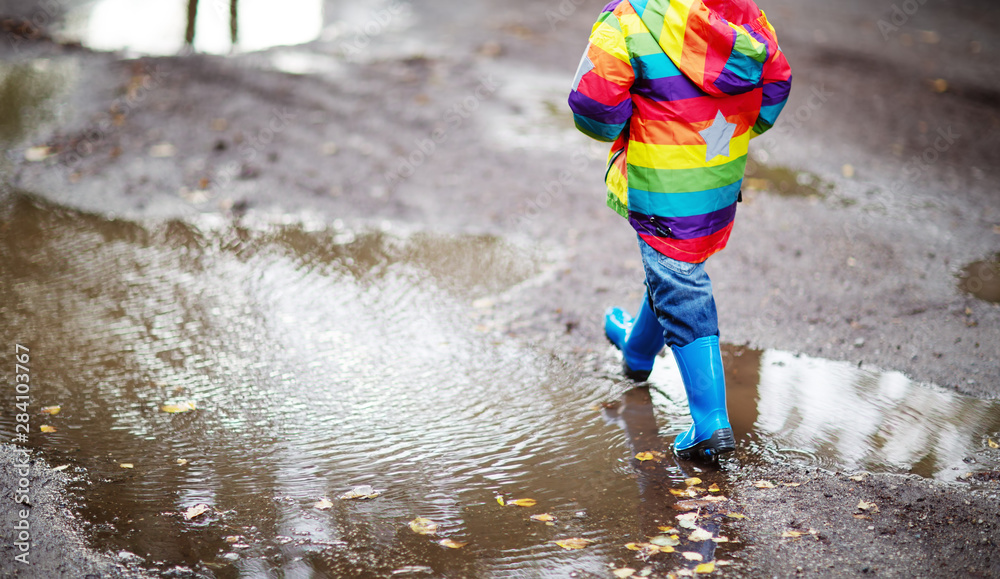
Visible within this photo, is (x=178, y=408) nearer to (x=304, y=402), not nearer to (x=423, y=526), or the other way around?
(x=304, y=402)

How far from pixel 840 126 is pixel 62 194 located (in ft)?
19.7

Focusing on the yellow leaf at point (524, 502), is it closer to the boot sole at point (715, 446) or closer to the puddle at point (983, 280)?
the boot sole at point (715, 446)

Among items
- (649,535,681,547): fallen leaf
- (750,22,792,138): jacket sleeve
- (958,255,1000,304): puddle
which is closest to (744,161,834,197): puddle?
(958,255,1000,304): puddle

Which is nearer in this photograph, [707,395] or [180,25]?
[707,395]

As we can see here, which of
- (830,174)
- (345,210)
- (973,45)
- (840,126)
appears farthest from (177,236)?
(973,45)

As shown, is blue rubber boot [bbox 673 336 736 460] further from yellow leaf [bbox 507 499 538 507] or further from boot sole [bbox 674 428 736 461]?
yellow leaf [bbox 507 499 538 507]

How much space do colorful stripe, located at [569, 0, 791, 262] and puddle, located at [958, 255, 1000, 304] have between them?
7.12 ft

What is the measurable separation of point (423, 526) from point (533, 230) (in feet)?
8.73

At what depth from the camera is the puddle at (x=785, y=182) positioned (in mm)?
5305

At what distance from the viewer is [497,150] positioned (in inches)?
230

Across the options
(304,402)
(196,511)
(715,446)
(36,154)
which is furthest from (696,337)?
(36,154)

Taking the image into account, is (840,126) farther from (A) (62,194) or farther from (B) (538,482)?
(A) (62,194)

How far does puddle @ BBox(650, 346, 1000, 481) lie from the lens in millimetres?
2816

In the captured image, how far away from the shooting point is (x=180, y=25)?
8250 mm
